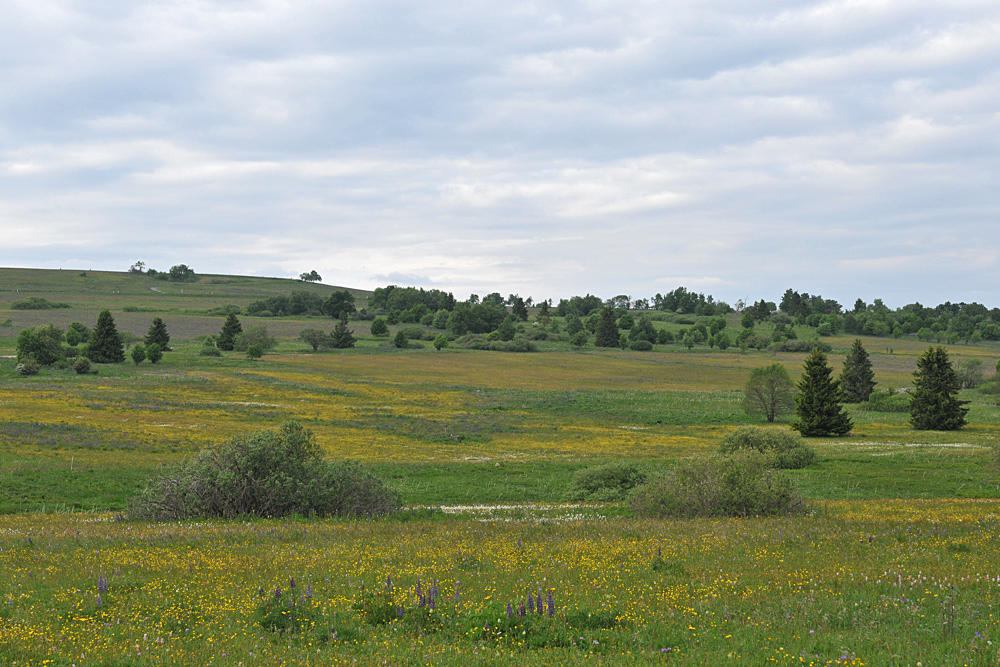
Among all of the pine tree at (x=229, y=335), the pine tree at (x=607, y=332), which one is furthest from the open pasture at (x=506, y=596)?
the pine tree at (x=607, y=332)

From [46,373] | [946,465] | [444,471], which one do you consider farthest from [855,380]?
[46,373]

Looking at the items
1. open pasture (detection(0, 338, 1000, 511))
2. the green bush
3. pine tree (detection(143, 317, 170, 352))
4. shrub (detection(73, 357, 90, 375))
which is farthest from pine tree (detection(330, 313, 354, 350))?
the green bush

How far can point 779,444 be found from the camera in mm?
35062

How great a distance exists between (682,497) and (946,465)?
24763 mm

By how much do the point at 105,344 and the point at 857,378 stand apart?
99017 mm

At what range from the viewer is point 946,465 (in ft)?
110

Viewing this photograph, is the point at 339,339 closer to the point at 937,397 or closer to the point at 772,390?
Answer: the point at 772,390

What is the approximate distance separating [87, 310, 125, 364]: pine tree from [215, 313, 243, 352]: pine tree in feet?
90.3

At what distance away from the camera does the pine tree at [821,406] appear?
5134 cm

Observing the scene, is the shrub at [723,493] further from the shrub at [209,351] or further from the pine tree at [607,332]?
the pine tree at [607,332]

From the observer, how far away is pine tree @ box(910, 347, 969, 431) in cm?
5272

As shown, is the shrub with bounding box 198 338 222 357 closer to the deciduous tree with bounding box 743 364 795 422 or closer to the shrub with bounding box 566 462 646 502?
the deciduous tree with bounding box 743 364 795 422

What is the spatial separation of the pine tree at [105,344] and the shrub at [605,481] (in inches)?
3213

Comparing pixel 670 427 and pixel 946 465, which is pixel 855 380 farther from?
pixel 946 465
